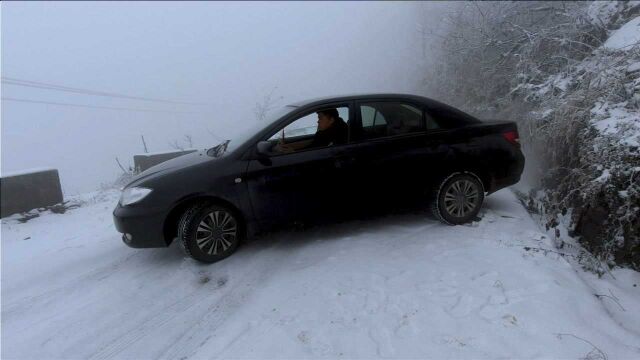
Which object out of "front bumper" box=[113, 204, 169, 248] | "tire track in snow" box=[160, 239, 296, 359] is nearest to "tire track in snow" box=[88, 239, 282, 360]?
"tire track in snow" box=[160, 239, 296, 359]

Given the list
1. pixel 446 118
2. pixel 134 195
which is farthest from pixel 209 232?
pixel 446 118

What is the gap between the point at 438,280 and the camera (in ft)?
12.9

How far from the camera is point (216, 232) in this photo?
457cm

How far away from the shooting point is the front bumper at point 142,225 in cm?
441

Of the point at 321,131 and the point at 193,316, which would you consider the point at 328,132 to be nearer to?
the point at 321,131

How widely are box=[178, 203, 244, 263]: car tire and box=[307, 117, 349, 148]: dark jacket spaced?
4.01 feet

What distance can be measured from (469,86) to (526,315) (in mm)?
8162

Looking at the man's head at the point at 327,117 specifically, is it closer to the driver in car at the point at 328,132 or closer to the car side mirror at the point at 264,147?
the driver in car at the point at 328,132

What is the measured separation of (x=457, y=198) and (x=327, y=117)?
1.84 m

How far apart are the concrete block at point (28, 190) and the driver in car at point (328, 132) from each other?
5.58 meters

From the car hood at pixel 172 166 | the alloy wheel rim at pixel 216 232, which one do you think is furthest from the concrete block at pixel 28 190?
the alloy wheel rim at pixel 216 232

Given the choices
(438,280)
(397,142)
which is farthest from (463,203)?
(438,280)

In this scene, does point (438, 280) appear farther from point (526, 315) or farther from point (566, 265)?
point (566, 265)

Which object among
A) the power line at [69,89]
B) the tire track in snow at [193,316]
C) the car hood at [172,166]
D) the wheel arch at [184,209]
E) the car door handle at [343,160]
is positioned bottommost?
the tire track in snow at [193,316]
